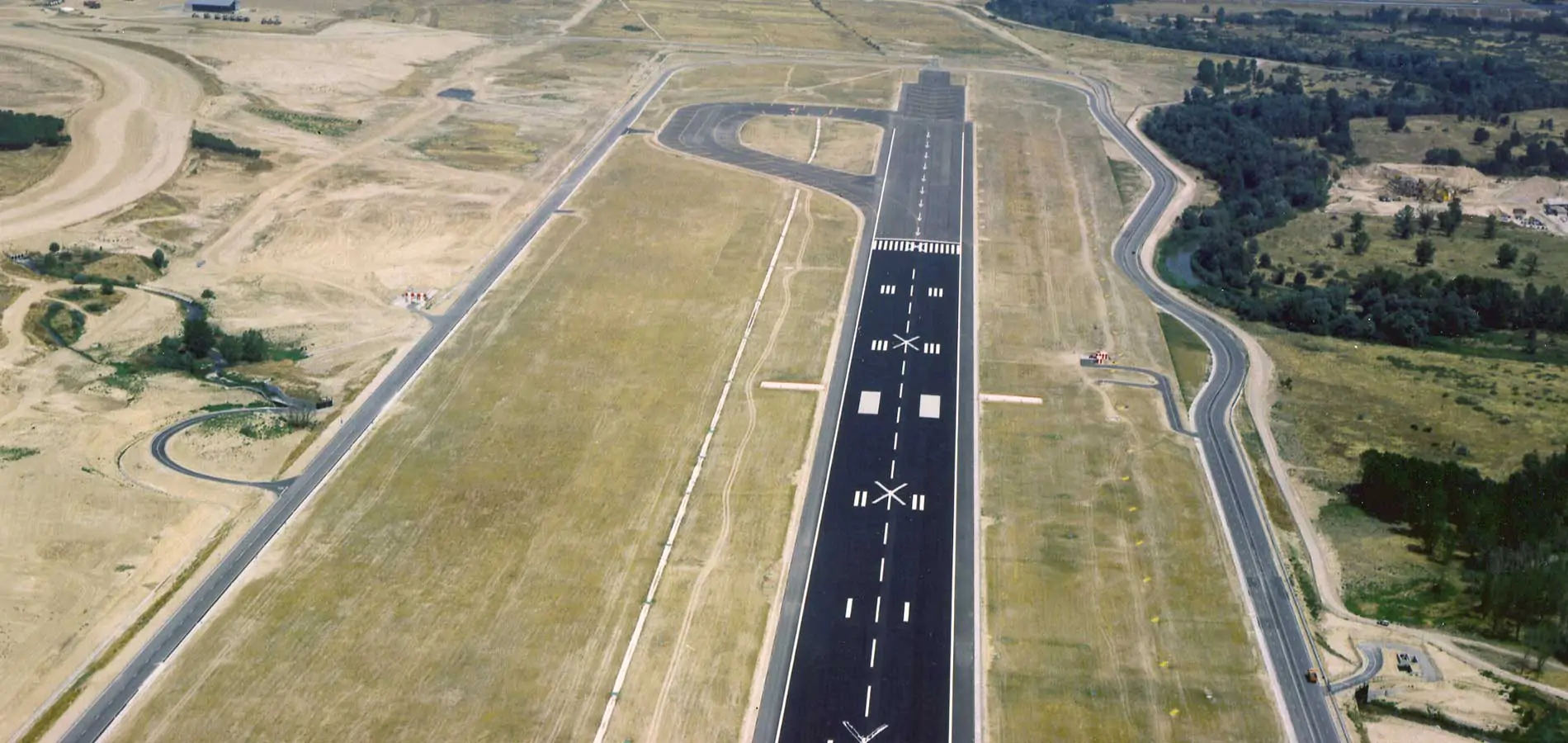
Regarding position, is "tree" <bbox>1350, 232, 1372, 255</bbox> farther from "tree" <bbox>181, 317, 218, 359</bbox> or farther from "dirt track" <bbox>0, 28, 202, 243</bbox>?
"dirt track" <bbox>0, 28, 202, 243</bbox>

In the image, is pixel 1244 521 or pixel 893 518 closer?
pixel 893 518

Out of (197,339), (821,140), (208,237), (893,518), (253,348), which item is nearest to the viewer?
(893,518)

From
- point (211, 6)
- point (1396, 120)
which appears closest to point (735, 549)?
point (1396, 120)

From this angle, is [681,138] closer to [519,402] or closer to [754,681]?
[519,402]

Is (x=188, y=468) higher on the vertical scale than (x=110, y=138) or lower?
lower

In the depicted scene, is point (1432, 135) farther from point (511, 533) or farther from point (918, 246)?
point (511, 533)

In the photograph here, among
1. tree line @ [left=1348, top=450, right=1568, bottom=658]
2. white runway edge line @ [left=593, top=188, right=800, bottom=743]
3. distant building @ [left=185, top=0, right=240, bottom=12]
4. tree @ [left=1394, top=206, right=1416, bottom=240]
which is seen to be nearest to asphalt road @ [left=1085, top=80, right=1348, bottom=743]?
tree line @ [left=1348, top=450, right=1568, bottom=658]
